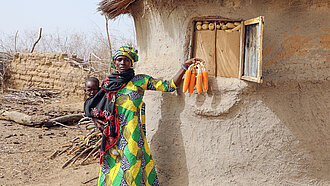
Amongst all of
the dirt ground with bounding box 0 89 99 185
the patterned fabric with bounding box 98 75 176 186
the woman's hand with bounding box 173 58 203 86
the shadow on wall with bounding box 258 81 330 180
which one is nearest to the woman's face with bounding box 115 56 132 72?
the patterned fabric with bounding box 98 75 176 186

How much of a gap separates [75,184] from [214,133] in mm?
2067

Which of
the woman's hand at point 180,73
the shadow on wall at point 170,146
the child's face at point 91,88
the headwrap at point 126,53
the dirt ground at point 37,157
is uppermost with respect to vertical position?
the headwrap at point 126,53

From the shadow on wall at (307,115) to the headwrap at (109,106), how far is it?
127 centimetres

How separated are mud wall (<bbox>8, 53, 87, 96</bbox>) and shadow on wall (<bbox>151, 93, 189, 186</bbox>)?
Result: 672cm

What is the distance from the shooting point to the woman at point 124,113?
2734 mm

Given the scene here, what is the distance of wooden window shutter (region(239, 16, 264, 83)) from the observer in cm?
232

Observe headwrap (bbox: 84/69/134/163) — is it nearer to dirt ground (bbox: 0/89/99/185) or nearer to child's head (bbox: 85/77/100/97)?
child's head (bbox: 85/77/100/97)

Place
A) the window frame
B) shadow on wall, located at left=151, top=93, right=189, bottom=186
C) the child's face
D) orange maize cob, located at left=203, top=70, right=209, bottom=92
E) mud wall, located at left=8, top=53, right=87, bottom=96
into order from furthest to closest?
mud wall, located at left=8, top=53, right=87, bottom=96 → shadow on wall, located at left=151, top=93, right=189, bottom=186 → the child's face → orange maize cob, located at left=203, top=70, right=209, bottom=92 → the window frame

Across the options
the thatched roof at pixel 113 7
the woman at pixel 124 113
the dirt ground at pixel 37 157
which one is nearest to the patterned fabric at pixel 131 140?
the woman at pixel 124 113

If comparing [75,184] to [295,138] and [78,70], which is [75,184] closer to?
[295,138]

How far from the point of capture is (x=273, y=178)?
275 centimetres

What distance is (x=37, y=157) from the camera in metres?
4.92

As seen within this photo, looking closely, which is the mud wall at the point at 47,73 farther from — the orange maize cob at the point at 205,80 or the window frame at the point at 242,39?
the orange maize cob at the point at 205,80

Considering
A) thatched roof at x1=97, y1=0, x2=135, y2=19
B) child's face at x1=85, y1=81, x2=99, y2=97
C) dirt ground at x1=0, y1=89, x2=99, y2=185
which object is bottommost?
dirt ground at x1=0, y1=89, x2=99, y2=185
